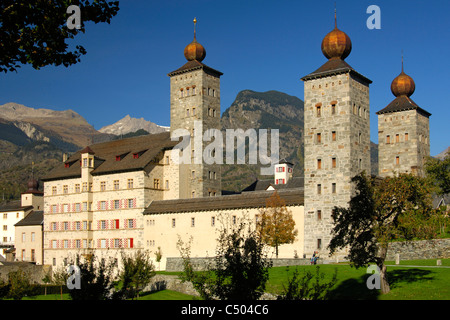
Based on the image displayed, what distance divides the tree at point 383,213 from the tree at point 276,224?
19207 mm

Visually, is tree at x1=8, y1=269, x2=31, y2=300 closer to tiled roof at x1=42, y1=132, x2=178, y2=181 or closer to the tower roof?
tiled roof at x1=42, y1=132, x2=178, y2=181

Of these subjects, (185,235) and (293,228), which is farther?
(185,235)

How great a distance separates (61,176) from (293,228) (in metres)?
35.9

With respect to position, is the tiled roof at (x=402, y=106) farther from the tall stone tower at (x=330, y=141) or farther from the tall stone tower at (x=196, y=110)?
the tall stone tower at (x=196, y=110)

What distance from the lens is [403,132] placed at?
74375 millimetres

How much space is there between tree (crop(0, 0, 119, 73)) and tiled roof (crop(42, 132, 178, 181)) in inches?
1974

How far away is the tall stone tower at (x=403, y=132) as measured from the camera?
7369cm

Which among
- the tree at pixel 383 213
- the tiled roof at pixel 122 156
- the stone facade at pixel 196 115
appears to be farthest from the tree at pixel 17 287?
the tree at pixel 383 213

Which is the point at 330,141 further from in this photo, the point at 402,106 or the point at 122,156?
the point at 122,156

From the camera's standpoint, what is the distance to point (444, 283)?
1323 inches

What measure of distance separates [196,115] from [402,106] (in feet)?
83.2

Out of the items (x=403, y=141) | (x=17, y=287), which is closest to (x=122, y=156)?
(x=17, y=287)
